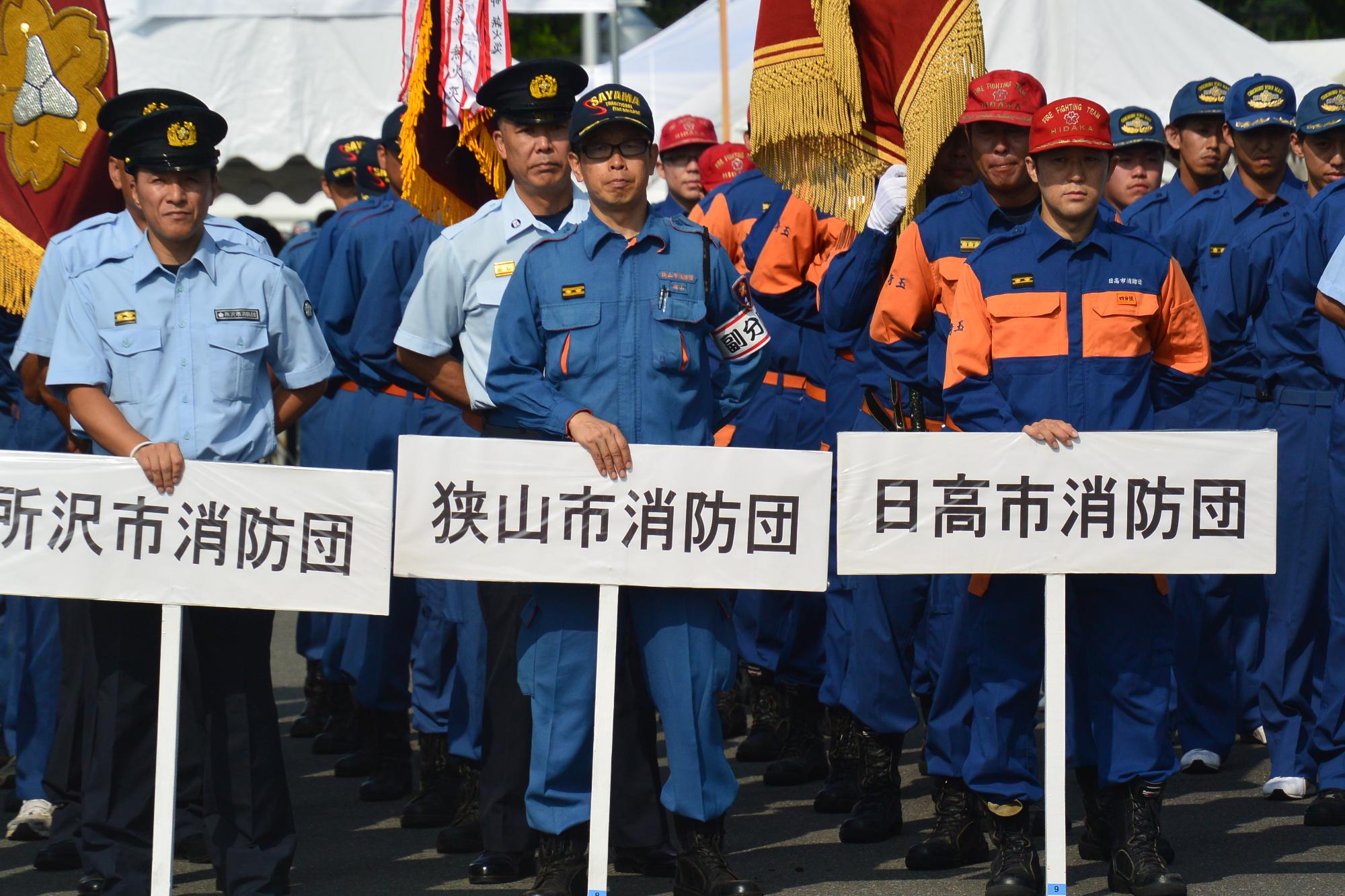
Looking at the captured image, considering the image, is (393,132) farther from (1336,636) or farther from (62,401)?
(1336,636)

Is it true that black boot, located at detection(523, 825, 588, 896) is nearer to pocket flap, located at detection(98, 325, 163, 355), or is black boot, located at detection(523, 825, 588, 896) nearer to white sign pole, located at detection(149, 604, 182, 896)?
white sign pole, located at detection(149, 604, 182, 896)

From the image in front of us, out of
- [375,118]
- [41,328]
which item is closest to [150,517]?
[41,328]

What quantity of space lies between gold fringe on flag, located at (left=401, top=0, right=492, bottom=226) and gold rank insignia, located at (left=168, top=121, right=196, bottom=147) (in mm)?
1728

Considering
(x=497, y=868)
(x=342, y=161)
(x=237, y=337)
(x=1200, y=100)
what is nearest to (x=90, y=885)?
(x=497, y=868)

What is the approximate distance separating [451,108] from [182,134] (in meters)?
1.83

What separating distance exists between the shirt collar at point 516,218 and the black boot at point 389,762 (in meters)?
2.17

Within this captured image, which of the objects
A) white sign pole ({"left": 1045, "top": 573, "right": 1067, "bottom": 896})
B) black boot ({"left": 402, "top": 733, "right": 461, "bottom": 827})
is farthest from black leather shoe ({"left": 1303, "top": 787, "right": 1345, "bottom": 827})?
black boot ({"left": 402, "top": 733, "right": 461, "bottom": 827})

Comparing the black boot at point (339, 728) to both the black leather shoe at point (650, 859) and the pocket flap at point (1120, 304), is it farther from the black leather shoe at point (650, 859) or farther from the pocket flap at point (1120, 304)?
the pocket flap at point (1120, 304)

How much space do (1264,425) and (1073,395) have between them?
2218 mm

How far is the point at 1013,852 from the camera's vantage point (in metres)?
5.63

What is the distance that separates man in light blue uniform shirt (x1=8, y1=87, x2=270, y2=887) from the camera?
19.2 feet

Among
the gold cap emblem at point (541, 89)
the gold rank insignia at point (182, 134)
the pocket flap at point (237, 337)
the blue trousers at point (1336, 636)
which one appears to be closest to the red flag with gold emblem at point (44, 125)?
the gold rank insignia at point (182, 134)

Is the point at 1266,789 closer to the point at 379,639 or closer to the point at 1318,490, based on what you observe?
the point at 1318,490

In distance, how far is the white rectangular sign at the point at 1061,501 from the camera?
5340 millimetres
